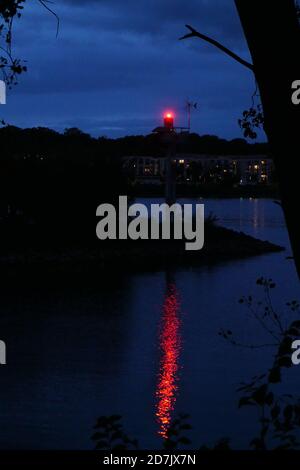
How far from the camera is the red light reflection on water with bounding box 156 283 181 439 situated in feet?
39.1

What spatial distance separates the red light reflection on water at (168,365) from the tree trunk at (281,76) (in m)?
4.05

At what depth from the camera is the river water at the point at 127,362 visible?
11.3 meters

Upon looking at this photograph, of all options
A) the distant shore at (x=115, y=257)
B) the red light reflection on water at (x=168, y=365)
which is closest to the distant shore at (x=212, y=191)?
the distant shore at (x=115, y=257)

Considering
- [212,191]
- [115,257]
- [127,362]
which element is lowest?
[127,362]

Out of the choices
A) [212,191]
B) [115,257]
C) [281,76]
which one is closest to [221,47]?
[281,76]

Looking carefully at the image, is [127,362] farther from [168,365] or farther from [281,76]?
[281,76]

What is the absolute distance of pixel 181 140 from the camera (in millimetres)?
57031

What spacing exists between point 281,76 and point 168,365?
1344 centimetres

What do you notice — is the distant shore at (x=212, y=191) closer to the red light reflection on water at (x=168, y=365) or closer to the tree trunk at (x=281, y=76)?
the red light reflection on water at (x=168, y=365)

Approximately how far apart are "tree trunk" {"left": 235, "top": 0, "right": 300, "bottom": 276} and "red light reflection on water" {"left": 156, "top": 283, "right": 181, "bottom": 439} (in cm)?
405

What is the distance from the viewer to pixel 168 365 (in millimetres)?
15789

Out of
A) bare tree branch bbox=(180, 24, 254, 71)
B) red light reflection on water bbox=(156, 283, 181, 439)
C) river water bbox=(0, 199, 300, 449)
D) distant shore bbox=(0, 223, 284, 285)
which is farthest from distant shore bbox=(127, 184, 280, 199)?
bare tree branch bbox=(180, 24, 254, 71)

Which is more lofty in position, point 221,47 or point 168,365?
point 221,47

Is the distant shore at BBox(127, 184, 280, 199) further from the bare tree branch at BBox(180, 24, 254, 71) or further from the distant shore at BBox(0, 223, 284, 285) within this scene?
the bare tree branch at BBox(180, 24, 254, 71)
